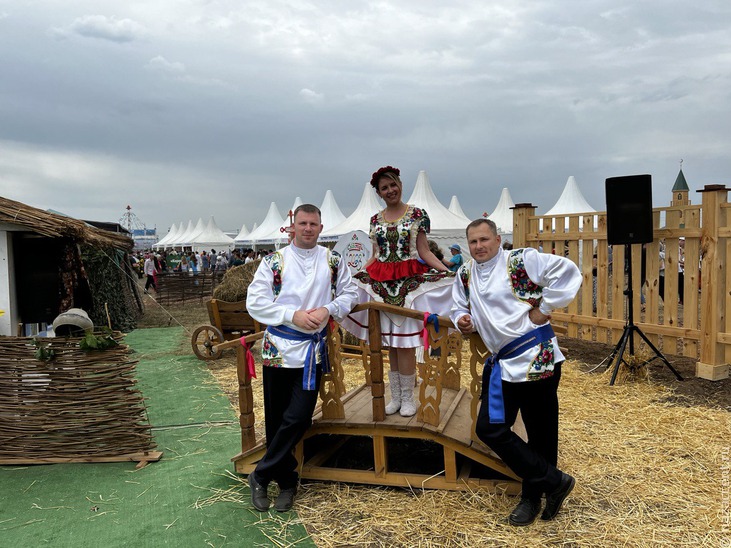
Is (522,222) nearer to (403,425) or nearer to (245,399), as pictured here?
(403,425)

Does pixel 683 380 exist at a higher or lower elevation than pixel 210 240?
lower

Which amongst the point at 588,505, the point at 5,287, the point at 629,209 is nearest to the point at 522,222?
the point at 629,209

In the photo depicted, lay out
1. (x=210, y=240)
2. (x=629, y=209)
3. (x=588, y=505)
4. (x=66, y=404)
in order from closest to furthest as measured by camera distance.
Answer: (x=588, y=505) < (x=66, y=404) < (x=629, y=209) < (x=210, y=240)

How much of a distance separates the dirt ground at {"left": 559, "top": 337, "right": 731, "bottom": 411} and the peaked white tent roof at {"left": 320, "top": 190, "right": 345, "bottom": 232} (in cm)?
1609

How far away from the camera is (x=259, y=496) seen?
3.19 metres

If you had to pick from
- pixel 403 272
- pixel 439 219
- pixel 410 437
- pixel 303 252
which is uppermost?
pixel 439 219

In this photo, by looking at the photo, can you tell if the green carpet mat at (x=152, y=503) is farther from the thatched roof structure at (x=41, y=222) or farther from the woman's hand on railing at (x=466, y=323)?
the thatched roof structure at (x=41, y=222)

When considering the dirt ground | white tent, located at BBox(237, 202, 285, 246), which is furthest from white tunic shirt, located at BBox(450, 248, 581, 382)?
white tent, located at BBox(237, 202, 285, 246)

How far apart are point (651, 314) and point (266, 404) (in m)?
4.89

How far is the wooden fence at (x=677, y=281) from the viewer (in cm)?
549

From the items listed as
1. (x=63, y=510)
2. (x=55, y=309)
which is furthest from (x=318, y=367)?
(x=55, y=309)

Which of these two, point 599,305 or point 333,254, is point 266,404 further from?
point 599,305

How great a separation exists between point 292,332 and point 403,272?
0.82 m

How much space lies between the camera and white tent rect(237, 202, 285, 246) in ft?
93.1
